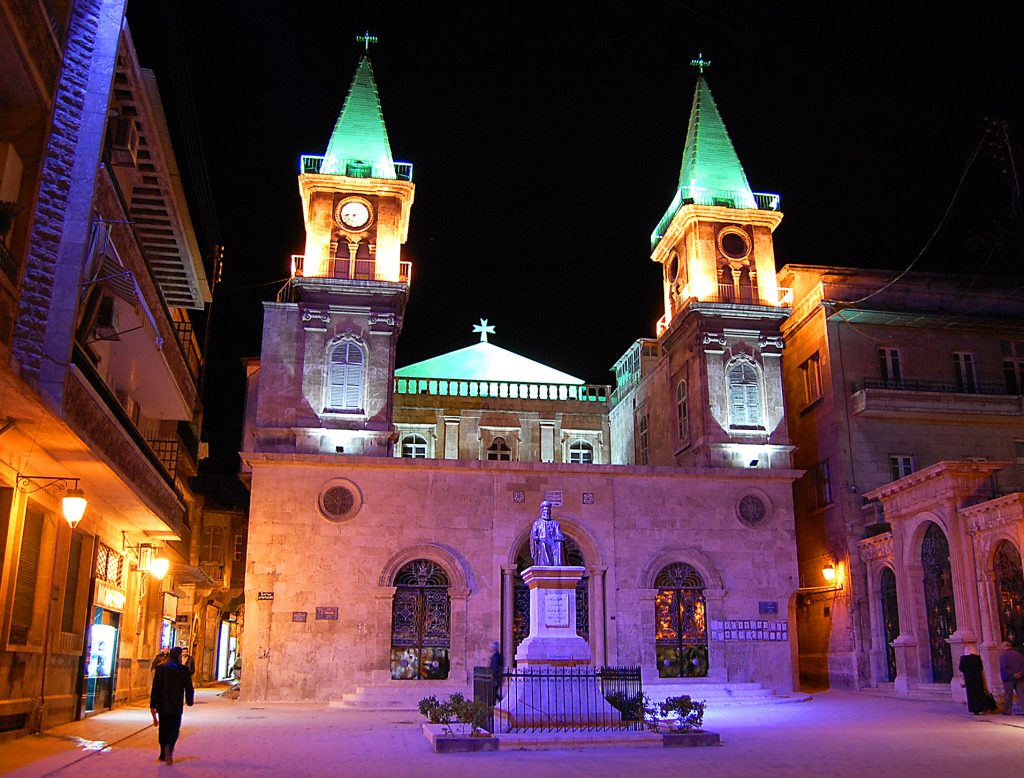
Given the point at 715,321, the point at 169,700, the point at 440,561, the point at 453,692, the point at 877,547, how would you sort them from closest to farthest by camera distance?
the point at 169,700 → the point at 453,692 → the point at 440,561 → the point at 877,547 → the point at 715,321

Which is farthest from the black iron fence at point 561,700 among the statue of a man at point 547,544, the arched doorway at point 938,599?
the arched doorway at point 938,599

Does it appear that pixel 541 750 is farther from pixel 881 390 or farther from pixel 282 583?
pixel 881 390

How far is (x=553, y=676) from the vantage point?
14266 mm

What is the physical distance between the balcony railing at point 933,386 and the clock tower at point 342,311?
1567 centimetres

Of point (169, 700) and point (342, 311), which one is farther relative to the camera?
point (342, 311)

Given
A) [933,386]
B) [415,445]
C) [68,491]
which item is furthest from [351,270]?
[933,386]

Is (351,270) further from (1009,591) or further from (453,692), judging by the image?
(1009,591)

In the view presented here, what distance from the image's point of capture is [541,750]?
12805 millimetres

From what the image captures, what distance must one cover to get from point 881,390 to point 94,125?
990 inches

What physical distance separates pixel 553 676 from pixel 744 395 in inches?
681

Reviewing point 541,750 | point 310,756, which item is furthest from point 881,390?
point 310,756

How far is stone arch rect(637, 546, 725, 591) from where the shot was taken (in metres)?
26.5

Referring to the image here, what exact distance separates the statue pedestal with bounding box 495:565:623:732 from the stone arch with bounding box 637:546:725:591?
10.6m

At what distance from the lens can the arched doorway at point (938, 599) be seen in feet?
75.8
